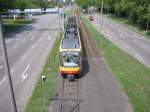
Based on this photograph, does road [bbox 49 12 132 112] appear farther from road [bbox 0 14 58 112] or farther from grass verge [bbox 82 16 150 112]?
road [bbox 0 14 58 112]

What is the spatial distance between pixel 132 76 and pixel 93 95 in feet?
23.4

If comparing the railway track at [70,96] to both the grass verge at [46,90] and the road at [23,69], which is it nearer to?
the grass verge at [46,90]

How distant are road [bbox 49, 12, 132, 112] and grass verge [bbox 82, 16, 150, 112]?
676mm

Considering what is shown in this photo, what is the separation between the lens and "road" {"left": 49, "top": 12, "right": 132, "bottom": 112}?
22.5m

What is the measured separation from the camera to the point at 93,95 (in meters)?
25.1

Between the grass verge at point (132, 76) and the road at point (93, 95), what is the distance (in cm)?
68

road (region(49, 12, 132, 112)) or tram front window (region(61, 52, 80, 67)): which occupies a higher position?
tram front window (region(61, 52, 80, 67))

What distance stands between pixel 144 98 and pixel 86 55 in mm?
17870

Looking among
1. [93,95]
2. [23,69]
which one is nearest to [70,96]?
[93,95]

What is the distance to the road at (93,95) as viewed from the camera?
22.5 m

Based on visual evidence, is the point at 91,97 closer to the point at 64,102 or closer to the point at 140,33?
the point at 64,102

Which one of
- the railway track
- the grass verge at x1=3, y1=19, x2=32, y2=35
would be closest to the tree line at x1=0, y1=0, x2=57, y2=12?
the grass verge at x1=3, y1=19, x2=32, y2=35

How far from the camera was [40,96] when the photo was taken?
24781 millimetres

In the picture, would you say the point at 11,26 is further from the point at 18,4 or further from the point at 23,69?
the point at 23,69
